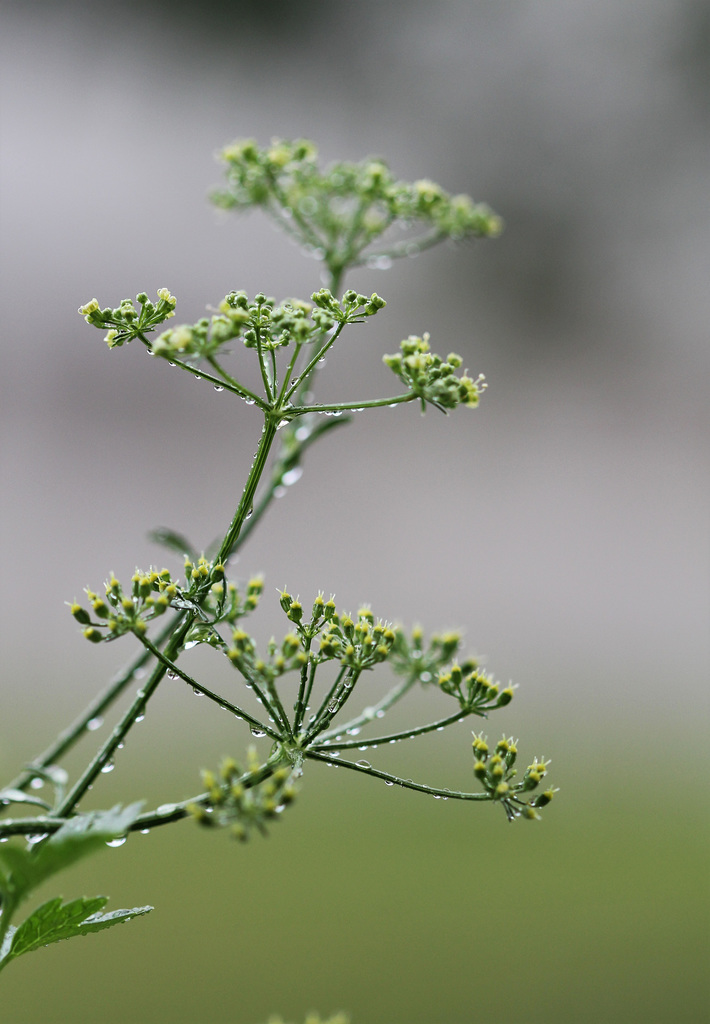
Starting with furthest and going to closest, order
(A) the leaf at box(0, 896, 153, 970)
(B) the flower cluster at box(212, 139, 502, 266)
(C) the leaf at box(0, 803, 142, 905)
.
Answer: (B) the flower cluster at box(212, 139, 502, 266) < (A) the leaf at box(0, 896, 153, 970) < (C) the leaf at box(0, 803, 142, 905)

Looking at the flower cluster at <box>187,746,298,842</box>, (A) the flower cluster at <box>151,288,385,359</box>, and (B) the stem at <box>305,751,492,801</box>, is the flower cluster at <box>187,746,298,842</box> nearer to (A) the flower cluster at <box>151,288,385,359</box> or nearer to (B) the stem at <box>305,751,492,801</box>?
(B) the stem at <box>305,751,492,801</box>

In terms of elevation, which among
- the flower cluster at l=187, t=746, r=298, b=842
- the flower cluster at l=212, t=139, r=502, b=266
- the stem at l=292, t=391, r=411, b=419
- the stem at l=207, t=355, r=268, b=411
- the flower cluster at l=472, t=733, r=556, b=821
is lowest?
the flower cluster at l=187, t=746, r=298, b=842

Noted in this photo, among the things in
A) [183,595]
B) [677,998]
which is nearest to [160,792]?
[677,998]

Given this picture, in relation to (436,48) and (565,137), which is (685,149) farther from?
(436,48)

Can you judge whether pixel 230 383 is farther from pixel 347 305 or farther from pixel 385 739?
pixel 385 739

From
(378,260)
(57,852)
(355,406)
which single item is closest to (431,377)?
(355,406)

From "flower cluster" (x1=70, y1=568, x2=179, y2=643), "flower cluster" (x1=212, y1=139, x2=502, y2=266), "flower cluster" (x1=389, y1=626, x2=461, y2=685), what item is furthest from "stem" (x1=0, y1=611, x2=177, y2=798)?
"flower cluster" (x1=212, y1=139, x2=502, y2=266)

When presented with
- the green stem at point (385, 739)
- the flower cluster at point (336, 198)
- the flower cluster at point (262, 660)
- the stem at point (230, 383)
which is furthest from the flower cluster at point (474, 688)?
the flower cluster at point (336, 198)

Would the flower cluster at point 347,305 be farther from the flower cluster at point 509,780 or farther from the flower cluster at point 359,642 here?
the flower cluster at point 509,780
